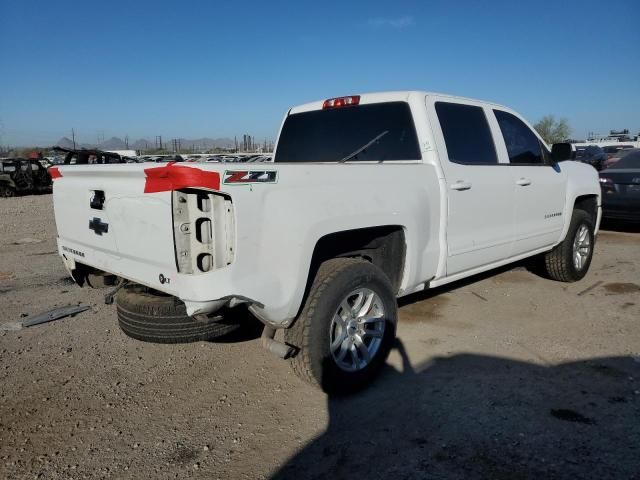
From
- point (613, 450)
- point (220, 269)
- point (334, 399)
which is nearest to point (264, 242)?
point (220, 269)

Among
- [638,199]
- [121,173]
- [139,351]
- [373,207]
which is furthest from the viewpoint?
[638,199]

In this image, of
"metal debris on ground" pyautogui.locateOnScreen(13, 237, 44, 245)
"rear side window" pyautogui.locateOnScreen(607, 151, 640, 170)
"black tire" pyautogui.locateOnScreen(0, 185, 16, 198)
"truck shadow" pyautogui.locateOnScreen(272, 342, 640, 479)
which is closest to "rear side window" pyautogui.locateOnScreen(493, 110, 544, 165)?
"truck shadow" pyautogui.locateOnScreen(272, 342, 640, 479)

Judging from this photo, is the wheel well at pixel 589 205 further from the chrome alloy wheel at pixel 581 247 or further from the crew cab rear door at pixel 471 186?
the crew cab rear door at pixel 471 186

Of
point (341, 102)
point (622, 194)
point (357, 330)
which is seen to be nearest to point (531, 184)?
point (341, 102)

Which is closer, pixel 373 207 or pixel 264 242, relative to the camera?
pixel 264 242

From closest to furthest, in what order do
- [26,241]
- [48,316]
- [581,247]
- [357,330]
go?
[357,330] → [48,316] → [581,247] → [26,241]

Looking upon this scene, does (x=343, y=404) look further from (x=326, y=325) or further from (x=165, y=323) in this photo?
(x=165, y=323)

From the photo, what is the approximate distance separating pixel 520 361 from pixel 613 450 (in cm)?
115

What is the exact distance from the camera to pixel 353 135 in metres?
4.28

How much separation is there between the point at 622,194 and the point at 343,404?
853cm

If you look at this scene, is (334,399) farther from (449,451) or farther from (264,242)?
(264,242)

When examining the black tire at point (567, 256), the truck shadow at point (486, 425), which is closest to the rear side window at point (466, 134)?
the truck shadow at point (486, 425)

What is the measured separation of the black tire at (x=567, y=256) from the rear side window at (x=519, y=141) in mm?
1061

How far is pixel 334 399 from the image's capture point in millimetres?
3277
